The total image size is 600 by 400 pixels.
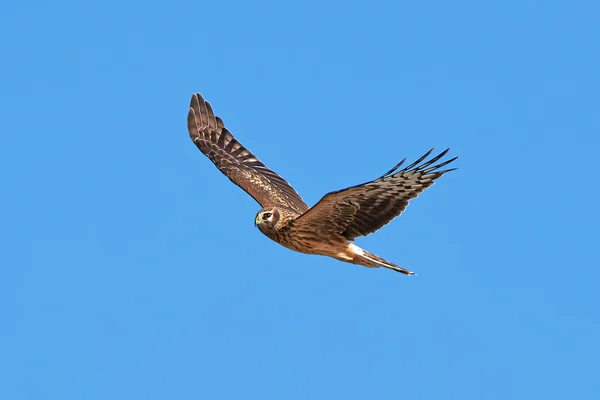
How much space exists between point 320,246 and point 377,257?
80cm

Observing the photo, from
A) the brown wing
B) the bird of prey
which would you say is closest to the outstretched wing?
the bird of prey

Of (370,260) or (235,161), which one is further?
(235,161)

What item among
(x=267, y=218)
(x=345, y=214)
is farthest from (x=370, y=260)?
(x=267, y=218)

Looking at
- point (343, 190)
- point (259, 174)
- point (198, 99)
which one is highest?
point (198, 99)

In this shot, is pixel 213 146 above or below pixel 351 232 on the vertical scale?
above

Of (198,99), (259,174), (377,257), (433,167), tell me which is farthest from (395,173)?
(198,99)

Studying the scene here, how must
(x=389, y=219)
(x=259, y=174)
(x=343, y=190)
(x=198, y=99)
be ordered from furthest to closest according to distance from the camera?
(x=198, y=99)
(x=259, y=174)
(x=389, y=219)
(x=343, y=190)

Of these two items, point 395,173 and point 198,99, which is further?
point 198,99

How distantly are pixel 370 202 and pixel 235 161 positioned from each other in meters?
4.57

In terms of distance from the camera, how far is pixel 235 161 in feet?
60.8

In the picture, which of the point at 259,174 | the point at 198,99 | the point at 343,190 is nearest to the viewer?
the point at 343,190

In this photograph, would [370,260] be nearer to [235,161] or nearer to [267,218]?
[267,218]

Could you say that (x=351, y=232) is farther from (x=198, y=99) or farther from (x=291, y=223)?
(x=198, y=99)

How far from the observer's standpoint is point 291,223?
48.8ft
